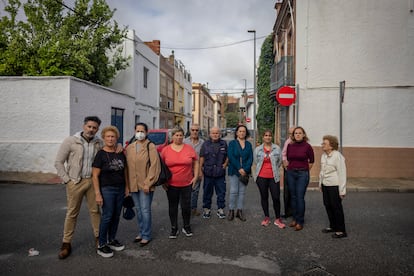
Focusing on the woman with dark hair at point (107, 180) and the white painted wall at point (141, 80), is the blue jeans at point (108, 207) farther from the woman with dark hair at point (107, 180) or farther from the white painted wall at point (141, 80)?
the white painted wall at point (141, 80)

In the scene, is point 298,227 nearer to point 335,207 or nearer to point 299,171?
point 335,207

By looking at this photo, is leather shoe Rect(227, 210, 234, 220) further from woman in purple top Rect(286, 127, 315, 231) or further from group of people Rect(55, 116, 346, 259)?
woman in purple top Rect(286, 127, 315, 231)

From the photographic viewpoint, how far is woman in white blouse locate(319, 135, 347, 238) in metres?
4.86

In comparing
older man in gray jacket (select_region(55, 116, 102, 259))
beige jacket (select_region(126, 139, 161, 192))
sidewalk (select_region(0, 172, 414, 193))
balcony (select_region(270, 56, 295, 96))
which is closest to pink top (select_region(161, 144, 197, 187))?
beige jacket (select_region(126, 139, 161, 192))

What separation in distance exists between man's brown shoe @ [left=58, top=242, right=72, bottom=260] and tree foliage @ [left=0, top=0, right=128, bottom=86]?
31.6 feet

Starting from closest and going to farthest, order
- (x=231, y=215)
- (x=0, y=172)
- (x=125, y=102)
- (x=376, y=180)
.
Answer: (x=231, y=215)
(x=376, y=180)
(x=0, y=172)
(x=125, y=102)

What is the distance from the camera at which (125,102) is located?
1584cm

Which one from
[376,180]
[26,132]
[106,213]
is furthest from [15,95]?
[376,180]

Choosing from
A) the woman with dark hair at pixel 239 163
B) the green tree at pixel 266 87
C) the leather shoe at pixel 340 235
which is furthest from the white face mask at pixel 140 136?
the green tree at pixel 266 87

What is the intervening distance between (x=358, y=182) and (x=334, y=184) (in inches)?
207

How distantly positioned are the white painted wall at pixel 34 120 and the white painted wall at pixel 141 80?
6.47 m

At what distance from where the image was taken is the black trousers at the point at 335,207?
4.85m

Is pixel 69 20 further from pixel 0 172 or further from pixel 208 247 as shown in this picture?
pixel 208 247

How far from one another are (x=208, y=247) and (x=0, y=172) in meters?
9.24
